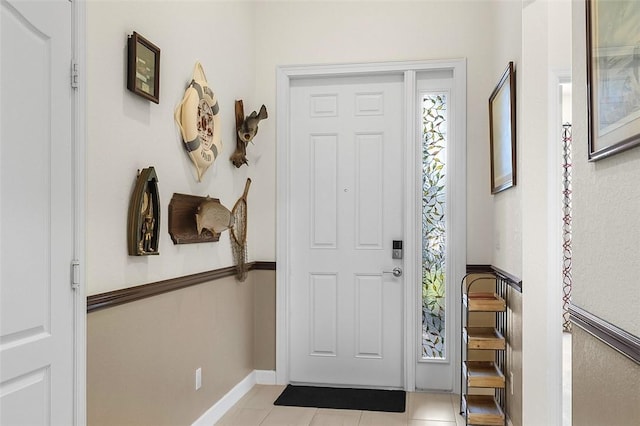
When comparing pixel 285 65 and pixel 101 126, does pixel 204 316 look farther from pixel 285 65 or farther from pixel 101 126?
pixel 285 65

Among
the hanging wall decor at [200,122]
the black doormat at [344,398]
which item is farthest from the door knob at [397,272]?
the hanging wall decor at [200,122]

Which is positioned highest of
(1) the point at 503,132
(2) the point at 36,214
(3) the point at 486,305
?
(1) the point at 503,132

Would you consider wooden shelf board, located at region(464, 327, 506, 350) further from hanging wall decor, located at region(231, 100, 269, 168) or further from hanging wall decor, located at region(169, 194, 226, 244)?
hanging wall decor, located at region(231, 100, 269, 168)

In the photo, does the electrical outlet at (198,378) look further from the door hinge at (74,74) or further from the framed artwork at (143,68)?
the door hinge at (74,74)

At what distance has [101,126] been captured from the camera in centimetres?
226

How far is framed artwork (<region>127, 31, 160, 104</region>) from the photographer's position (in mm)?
2443

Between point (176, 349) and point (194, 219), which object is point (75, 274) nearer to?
point (176, 349)

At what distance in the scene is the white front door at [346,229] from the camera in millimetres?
4082

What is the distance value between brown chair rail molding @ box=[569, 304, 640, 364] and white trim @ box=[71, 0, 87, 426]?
1.66m

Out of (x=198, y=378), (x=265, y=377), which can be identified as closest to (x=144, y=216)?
(x=198, y=378)

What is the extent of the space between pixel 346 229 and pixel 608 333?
2.74 m

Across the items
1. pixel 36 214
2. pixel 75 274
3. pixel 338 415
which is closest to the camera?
pixel 36 214

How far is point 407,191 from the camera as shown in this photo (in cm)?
402

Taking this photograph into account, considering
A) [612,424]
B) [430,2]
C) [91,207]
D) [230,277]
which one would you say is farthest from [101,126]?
[430,2]
